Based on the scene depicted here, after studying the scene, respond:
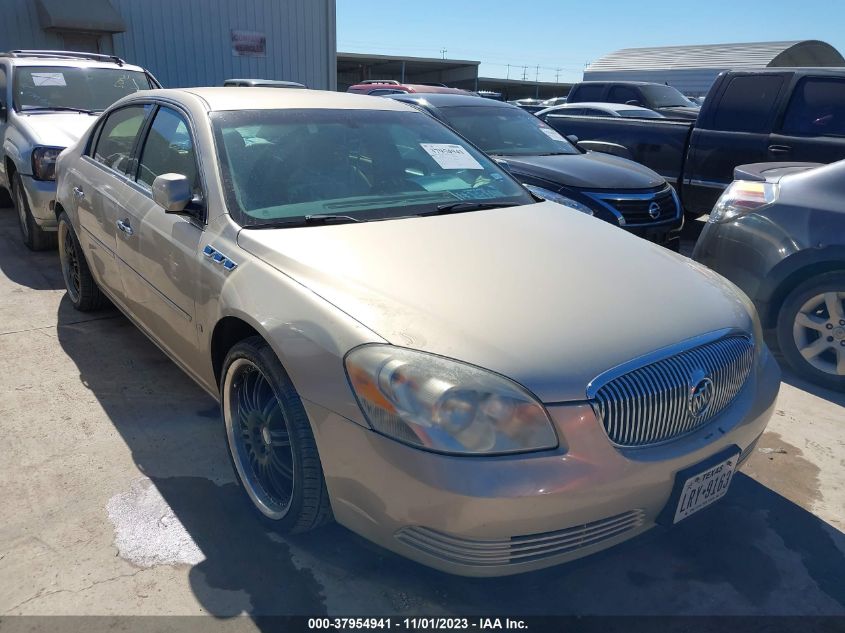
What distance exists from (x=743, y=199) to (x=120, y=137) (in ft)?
12.6

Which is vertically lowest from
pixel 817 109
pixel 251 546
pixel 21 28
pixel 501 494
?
pixel 251 546

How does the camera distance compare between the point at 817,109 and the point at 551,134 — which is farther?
the point at 551,134

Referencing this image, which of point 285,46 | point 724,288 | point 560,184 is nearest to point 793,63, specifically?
point 285,46

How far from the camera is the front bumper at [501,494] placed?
6.01ft

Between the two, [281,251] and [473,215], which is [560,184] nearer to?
[473,215]

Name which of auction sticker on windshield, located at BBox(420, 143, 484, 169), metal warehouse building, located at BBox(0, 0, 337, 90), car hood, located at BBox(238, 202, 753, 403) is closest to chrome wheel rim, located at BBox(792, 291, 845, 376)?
car hood, located at BBox(238, 202, 753, 403)

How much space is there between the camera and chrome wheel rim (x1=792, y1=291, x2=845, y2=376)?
3.84m

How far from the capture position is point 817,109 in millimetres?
6312

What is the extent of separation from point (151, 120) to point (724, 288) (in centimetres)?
296

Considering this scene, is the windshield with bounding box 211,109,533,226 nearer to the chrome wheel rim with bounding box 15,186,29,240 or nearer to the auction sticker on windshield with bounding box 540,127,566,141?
the auction sticker on windshield with bounding box 540,127,566,141

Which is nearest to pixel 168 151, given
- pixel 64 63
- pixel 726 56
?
pixel 64 63

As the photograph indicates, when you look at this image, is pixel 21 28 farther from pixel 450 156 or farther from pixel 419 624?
pixel 419 624

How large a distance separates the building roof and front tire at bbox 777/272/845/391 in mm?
27397

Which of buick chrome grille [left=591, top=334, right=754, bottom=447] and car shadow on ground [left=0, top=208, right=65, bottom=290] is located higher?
buick chrome grille [left=591, top=334, right=754, bottom=447]
